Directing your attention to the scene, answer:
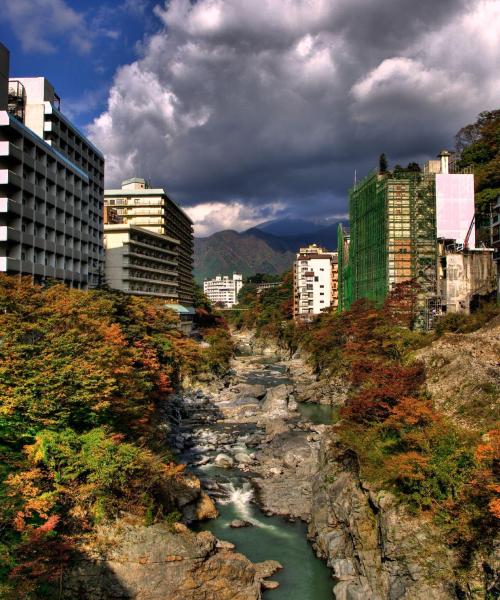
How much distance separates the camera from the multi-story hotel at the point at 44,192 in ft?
109

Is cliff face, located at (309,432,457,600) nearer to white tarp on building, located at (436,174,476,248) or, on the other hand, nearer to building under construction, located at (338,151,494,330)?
building under construction, located at (338,151,494,330)

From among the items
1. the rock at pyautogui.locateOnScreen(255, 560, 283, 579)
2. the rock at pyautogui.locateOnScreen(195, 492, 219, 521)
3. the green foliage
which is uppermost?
the green foliage

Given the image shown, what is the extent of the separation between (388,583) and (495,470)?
536cm

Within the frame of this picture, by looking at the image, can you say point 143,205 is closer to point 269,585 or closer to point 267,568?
point 267,568

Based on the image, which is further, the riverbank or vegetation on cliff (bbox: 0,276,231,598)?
the riverbank

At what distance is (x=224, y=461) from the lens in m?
30.5

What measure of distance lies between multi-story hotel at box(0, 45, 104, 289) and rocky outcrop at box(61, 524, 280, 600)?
22.8 metres

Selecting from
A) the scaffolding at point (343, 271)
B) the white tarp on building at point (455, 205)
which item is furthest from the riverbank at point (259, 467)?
the scaffolding at point (343, 271)

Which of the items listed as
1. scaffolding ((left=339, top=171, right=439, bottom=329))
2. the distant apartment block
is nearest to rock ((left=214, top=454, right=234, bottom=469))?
the distant apartment block

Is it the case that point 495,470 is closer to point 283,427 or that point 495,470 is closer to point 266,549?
point 266,549

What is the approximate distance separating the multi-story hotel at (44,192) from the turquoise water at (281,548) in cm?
2198

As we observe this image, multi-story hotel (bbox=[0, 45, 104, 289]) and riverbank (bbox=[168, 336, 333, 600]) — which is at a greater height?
multi-story hotel (bbox=[0, 45, 104, 289])

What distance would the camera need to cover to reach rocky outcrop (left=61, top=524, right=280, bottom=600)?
574 inches

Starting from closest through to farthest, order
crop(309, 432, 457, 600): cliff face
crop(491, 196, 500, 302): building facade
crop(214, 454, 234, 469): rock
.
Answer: crop(309, 432, 457, 600): cliff face, crop(214, 454, 234, 469): rock, crop(491, 196, 500, 302): building facade
